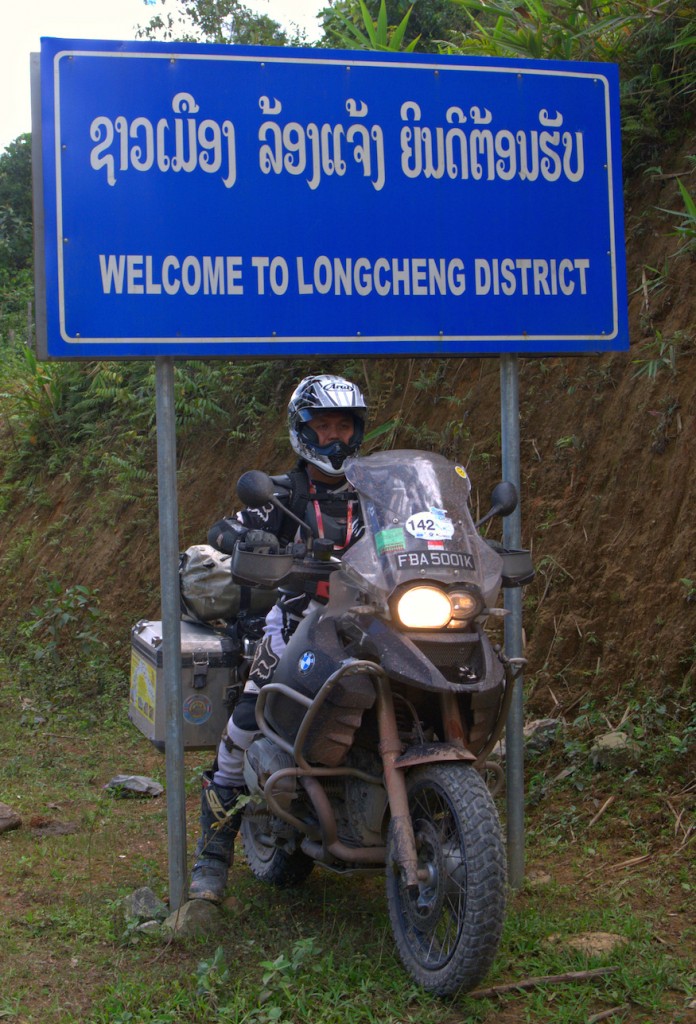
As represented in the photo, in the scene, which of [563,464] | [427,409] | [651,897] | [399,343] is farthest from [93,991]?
[427,409]

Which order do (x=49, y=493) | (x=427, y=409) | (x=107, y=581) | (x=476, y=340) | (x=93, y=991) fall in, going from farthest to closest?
1. (x=49, y=493)
2. (x=107, y=581)
3. (x=427, y=409)
4. (x=476, y=340)
5. (x=93, y=991)

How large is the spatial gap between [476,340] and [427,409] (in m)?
3.88

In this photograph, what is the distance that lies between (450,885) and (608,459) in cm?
351

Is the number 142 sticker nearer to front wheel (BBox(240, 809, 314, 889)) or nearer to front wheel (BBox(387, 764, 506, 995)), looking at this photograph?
front wheel (BBox(387, 764, 506, 995))

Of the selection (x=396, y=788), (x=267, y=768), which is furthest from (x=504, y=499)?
(x=267, y=768)

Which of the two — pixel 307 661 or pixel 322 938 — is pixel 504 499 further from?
pixel 322 938

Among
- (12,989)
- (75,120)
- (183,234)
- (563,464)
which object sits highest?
(75,120)

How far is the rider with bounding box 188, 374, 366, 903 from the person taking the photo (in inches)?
175

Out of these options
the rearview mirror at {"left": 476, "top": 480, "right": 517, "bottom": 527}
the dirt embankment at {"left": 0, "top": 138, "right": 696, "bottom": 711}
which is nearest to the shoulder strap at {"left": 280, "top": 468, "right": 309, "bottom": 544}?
the rearview mirror at {"left": 476, "top": 480, "right": 517, "bottom": 527}

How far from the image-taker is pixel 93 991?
389cm

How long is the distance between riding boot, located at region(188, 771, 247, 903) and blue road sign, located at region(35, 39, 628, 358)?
5.61 ft

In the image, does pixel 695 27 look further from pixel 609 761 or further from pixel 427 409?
pixel 609 761

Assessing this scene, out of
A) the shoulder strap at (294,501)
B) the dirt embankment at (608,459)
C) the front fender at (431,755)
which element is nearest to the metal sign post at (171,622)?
the shoulder strap at (294,501)

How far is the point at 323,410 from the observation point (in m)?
4.47
